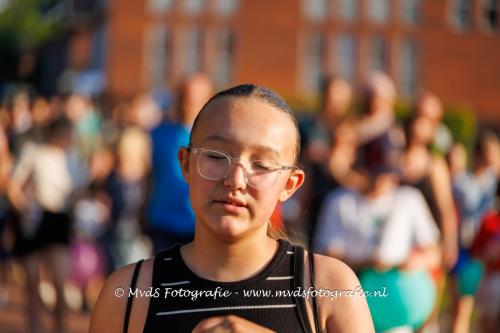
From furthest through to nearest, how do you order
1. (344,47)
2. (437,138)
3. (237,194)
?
(344,47), (437,138), (237,194)

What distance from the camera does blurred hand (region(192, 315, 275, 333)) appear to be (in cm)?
231

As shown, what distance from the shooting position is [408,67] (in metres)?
53.8

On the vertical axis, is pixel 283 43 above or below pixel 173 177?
above

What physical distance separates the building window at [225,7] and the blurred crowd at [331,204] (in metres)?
42.6

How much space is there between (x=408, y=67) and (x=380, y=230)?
4887cm

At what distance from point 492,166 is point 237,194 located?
304 inches

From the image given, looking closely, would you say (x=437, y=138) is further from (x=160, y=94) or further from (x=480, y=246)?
(x=160, y=94)

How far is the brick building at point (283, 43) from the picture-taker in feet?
173

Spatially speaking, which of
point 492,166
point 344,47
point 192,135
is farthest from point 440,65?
point 192,135

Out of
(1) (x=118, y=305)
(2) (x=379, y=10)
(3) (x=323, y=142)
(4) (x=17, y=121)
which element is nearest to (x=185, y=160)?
(1) (x=118, y=305)

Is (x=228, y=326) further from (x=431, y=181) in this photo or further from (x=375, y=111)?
(x=431, y=181)

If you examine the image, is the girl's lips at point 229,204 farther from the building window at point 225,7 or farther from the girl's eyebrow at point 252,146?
the building window at point 225,7

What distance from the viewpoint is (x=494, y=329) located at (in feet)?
26.1

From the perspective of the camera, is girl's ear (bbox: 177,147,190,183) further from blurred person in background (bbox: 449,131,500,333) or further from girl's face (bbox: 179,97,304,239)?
blurred person in background (bbox: 449,131,500,333)
